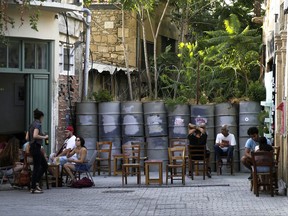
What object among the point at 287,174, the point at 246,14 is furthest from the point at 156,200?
the point at 246,14

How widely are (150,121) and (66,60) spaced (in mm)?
3207

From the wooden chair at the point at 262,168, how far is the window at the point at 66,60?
27.5ft

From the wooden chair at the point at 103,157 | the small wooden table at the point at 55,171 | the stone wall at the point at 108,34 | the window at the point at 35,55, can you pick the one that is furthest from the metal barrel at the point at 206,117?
the stone wall at the point at 108,34

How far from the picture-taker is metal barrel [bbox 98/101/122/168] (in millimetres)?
26000

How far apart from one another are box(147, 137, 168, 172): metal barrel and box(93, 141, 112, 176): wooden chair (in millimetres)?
1302

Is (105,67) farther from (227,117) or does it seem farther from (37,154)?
(37,154)

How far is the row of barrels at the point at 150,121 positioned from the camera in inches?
1015

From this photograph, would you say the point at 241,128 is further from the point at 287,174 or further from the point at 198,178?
the point at 287,174

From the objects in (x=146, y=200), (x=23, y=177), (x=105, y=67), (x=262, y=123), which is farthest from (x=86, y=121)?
(x=146, y=200)

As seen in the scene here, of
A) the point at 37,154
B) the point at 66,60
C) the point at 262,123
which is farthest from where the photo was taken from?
the point at 66,60

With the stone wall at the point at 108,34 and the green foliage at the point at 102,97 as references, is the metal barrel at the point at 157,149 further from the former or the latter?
the stone wall at the point at 108,34

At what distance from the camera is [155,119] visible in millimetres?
26000

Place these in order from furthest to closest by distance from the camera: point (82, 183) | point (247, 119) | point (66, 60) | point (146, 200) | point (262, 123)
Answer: point (247, 119) < point (66, 60) < point (262, 123) < point (82, 183) < point (146, 200)

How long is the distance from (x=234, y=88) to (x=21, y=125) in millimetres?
7073
